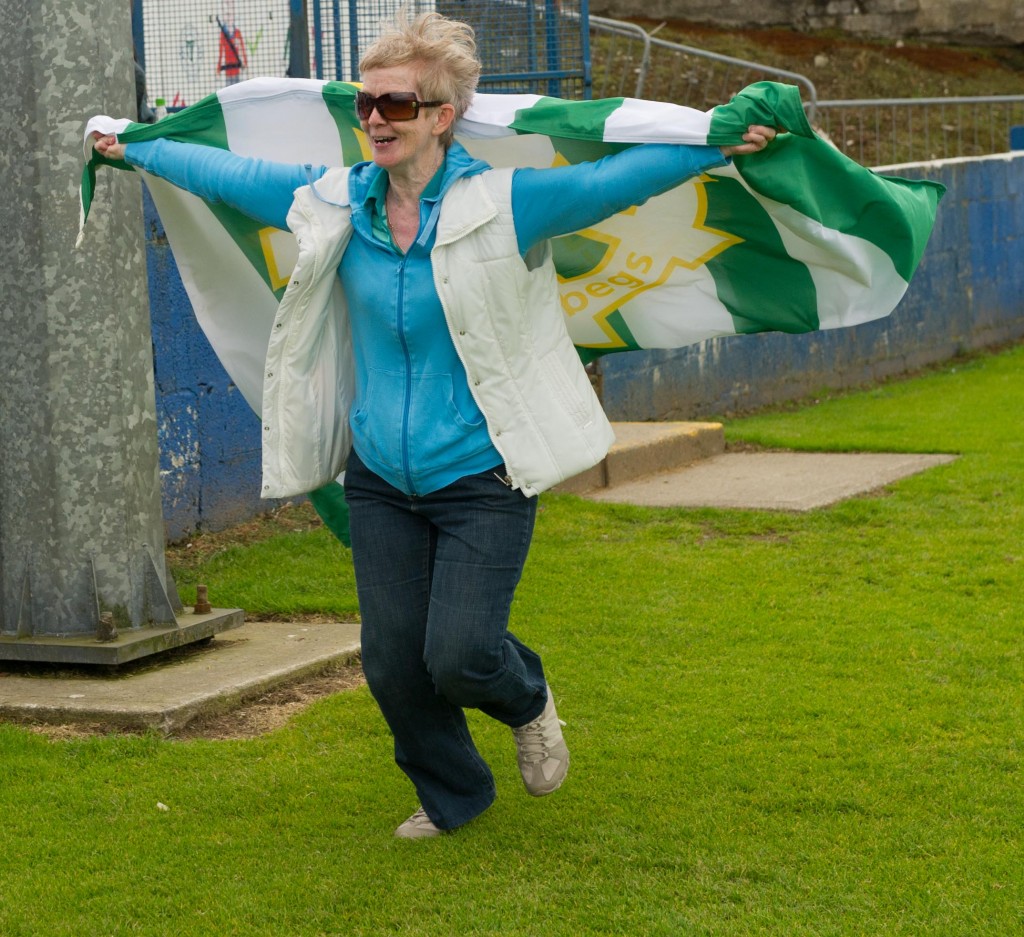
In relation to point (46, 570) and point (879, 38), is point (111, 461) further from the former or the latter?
point (879, 38)

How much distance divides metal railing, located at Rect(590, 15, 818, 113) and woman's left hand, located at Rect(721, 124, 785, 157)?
1004 centimetres

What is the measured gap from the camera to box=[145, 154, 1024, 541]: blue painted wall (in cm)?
815

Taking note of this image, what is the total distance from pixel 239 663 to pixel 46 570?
2.60 feet

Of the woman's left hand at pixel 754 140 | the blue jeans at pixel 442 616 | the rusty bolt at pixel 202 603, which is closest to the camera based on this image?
the woman's left hand at pixel 754 140

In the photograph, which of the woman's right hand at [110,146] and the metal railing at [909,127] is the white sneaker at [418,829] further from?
the metal railing at [909,127]

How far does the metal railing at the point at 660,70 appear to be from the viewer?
1460 cm

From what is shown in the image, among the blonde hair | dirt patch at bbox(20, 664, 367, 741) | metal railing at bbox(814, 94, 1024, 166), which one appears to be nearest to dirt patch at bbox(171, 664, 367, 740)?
dirt patch at bbox(20, 664, 367, 741)

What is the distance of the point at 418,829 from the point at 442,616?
0.72 meters

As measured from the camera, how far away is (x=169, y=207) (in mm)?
5055

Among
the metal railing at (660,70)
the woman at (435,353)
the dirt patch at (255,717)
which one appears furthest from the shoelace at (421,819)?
the metal railing at (660,70)

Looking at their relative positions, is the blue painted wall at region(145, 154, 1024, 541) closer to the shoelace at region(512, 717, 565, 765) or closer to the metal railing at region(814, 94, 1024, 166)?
the metal railing at region(814, 94, 1024, 166)

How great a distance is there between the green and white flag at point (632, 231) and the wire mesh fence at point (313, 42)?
15.0ft

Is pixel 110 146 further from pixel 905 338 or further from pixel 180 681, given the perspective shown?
pixel 905 338

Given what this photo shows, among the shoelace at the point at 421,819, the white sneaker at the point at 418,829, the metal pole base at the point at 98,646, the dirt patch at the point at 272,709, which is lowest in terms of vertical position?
the dirt patch at the point at 272,709
